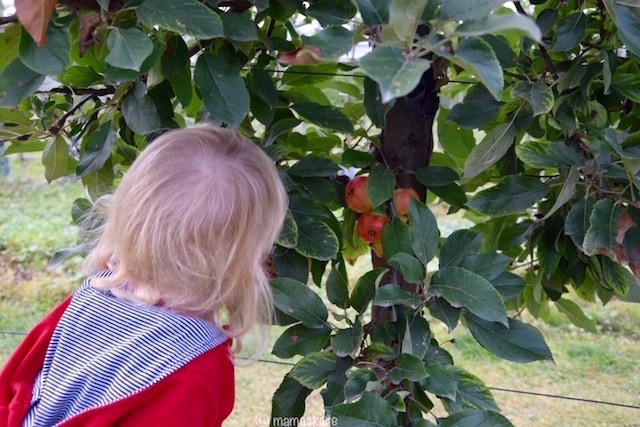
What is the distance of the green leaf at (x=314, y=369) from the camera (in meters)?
0.89

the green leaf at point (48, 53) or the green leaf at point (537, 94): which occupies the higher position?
the green leaf at point (48, 53)

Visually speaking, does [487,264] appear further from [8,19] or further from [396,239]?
[8,19]

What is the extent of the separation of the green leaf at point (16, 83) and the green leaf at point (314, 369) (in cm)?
44

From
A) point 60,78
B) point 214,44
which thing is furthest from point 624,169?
point 60,78

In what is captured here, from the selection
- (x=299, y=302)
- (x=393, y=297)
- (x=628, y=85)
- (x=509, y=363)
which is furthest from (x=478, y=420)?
(x=509, y=363)

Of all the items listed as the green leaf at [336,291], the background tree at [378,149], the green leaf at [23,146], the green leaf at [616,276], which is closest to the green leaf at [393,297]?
the background tree at [378,149]

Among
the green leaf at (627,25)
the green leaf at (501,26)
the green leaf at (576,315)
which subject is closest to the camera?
the green leaf at (501,26)

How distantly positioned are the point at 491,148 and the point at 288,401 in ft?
1.45

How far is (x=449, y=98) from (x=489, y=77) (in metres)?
0.97

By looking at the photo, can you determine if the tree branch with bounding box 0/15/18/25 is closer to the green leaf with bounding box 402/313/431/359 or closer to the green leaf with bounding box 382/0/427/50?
the green leaf with bounding box 382/0/427/50

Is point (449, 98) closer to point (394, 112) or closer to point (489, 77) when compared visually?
point (394, 112)

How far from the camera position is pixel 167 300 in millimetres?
928

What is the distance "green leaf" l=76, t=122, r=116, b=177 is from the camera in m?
0.95

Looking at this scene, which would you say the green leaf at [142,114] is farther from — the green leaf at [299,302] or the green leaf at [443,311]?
the green leaf at [443,311]
